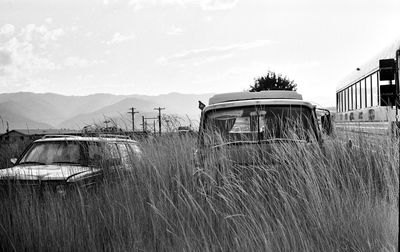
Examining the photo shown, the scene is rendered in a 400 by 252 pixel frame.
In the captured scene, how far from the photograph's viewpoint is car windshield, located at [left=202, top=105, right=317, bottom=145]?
7.06 meters

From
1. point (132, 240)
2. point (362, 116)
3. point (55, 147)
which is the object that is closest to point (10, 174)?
point (55, 147)

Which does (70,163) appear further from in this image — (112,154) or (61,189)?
(61,189)

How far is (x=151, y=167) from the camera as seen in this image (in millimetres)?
7293

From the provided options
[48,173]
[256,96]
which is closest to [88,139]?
[48,173]

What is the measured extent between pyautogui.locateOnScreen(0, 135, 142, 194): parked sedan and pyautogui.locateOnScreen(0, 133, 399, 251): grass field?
0.46 meters

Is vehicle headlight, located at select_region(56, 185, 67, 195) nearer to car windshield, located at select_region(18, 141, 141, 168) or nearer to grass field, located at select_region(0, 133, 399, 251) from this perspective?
grass field, located at select_region(0, 133, 399, 251)

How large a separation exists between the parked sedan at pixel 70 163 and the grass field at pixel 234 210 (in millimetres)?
463

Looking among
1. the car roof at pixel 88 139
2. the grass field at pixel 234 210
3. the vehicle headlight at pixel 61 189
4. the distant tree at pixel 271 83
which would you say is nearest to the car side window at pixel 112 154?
the car roof at pixel 88 139

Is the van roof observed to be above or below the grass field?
above

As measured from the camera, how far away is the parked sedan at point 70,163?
24.8 ft

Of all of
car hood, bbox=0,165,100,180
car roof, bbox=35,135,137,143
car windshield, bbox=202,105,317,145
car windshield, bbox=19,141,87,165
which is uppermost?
car windshield, bbox=202,105,317,145

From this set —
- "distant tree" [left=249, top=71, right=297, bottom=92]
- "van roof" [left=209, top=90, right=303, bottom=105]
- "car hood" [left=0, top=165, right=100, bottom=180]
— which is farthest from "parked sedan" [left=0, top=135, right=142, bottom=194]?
"distant tree" [left=249, top=71, right=297, bottom=92]

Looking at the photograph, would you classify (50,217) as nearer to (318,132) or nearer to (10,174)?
(10,174)

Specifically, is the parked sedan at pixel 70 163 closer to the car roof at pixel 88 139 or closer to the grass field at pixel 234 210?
the car roof at pixel 88 139
